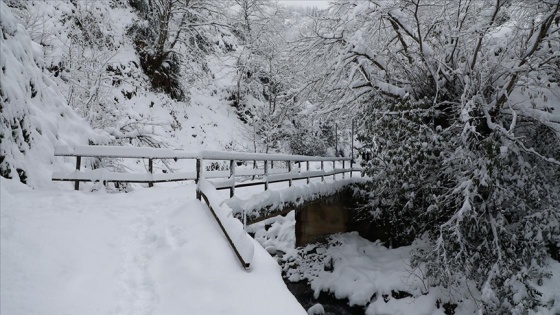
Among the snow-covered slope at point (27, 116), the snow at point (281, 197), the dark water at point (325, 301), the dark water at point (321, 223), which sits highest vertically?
the snow-covered slope at point (27, 116)

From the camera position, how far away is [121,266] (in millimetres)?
3746

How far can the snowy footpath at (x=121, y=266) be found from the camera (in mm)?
2967

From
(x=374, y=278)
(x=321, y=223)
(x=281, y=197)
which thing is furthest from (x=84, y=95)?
(x=374, y=278)

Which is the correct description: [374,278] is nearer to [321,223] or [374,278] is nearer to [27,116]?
[321,223]

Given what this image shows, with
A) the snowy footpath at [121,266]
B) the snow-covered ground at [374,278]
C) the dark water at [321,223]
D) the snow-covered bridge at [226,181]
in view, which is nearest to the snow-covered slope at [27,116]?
the snow-covered bridge at [226,181]

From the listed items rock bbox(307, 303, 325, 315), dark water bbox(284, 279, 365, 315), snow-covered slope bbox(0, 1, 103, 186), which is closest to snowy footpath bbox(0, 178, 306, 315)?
snow-covered slope bbox(0, 1, 103, 186)

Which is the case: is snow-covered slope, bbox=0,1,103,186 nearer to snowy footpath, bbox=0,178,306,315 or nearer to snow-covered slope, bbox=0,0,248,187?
snow-covered slope, bbox=0,0,248,187

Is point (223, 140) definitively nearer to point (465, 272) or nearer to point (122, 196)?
point (122, 196)

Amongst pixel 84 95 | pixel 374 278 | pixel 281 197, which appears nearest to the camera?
pixel 281 197

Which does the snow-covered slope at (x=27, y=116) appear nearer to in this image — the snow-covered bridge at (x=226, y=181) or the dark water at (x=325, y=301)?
the snow-covered bridge at (x=226, y=181)

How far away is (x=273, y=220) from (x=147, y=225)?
1528cm

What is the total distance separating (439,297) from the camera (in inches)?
380

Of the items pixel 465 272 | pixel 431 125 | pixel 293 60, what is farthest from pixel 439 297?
pixel 293 60

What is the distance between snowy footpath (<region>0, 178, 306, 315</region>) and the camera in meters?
2.97
